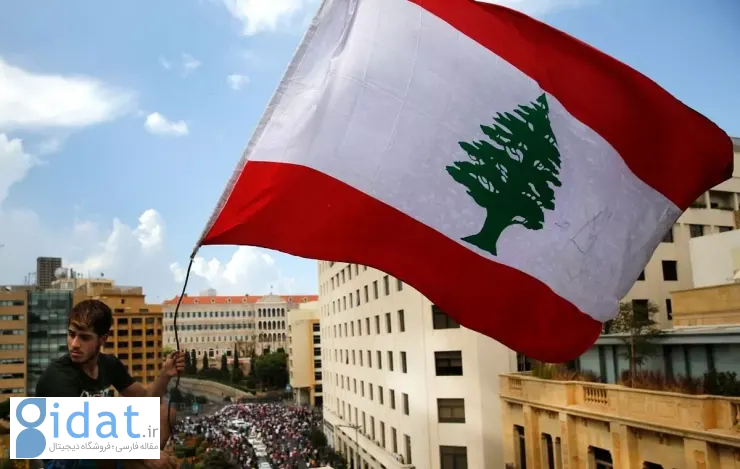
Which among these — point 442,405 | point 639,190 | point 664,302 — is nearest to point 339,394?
point 442,405

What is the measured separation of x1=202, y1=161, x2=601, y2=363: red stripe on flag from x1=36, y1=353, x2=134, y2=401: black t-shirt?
143 cm

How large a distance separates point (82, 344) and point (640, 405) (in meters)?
17.4

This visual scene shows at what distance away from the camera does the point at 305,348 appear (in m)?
90.6

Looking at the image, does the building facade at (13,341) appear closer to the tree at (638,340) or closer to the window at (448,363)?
the window at (448,363)

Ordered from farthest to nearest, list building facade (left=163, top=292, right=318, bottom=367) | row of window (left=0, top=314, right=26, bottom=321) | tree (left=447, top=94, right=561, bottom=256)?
building facade (left=163, top=292, right=318, bottom=367)
row of window (left=0, top=314, right=26, bottom=321)
tree (left=447, top=94, right=561, bottom=256)

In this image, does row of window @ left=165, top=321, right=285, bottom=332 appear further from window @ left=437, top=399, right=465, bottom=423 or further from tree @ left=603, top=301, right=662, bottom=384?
tree @ left=603, top=301, right=662, bottom=384

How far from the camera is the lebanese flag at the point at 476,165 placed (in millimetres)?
5848

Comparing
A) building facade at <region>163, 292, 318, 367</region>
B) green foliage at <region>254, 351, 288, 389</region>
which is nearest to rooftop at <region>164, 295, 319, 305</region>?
building facade at <region>163, 292, 318, 367</region>

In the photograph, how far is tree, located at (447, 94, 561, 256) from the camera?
21.5 ft

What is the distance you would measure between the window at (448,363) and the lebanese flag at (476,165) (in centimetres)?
2563

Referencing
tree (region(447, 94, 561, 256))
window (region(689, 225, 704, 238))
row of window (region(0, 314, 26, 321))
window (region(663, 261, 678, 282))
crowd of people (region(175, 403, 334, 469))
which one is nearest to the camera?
tree (region(447, 94, 561, 256))

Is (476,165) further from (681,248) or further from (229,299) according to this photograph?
(229,299)

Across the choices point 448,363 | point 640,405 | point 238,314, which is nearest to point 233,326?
point 238,314

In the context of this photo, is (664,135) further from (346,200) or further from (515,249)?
(346,200)
